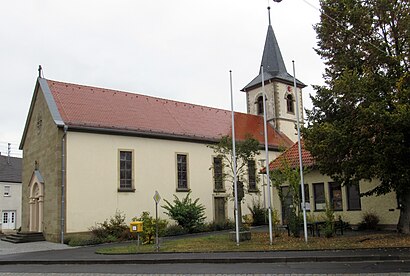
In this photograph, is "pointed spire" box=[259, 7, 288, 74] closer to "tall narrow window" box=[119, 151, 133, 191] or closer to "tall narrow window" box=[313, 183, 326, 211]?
"tall narrow window" box=[313, 183, 326, 211]

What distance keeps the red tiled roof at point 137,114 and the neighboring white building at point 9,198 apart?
987 inches

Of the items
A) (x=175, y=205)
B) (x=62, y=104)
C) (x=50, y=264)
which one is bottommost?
(x=50, y=264)

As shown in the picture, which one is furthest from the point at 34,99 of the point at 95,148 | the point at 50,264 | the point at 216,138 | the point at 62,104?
the point at 50,264

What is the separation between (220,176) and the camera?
A: 30.0m

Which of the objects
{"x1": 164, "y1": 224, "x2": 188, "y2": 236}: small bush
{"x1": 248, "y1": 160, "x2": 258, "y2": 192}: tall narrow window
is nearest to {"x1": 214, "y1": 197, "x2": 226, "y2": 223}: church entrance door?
{"x1": 248, "y1": 160, "x2": 258, "y2": 192}: tall narrow window

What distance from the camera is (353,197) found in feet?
77.2

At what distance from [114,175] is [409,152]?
1652 centimetres

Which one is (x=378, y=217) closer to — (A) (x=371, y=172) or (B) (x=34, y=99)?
(A) (x=371, y=172)

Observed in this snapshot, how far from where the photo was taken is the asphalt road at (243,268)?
35.2 feet

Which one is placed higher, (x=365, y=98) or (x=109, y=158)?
(x=365, y=98)

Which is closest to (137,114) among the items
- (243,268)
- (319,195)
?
(319,195)

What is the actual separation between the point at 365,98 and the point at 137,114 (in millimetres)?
16959

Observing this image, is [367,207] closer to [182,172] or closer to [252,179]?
[252,179]

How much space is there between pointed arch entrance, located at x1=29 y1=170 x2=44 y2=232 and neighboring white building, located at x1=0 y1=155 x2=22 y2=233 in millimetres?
23027
